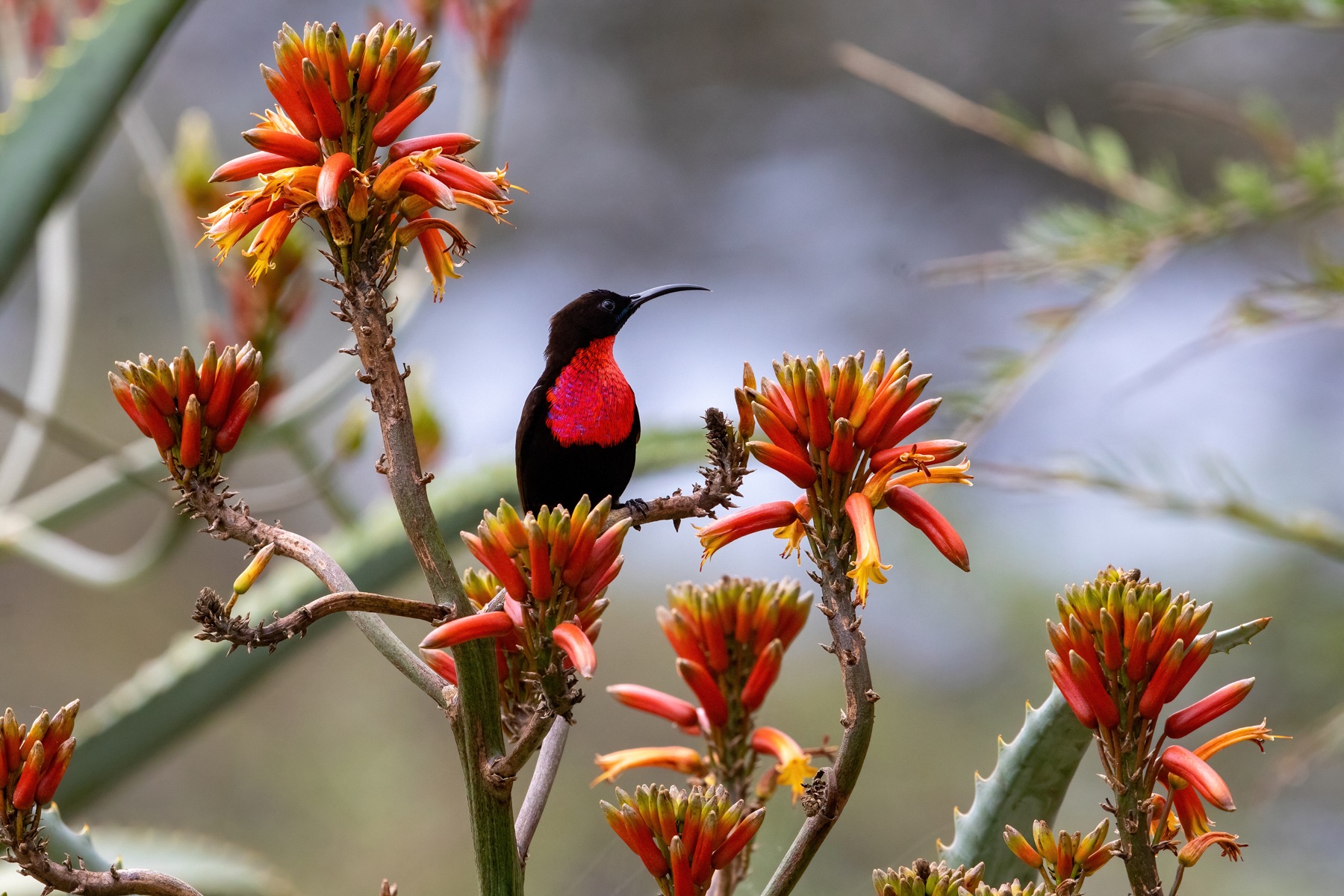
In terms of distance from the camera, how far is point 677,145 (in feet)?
18.4

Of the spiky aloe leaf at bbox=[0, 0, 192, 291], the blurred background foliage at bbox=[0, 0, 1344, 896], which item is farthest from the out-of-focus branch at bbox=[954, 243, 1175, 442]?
the spiky aloe leaf at bbox=[0, 0, 192, 291]

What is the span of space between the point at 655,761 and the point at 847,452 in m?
0.26

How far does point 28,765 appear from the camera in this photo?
1.90 feet

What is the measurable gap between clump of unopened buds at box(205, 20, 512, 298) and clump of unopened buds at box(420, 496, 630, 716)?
14 centimetres

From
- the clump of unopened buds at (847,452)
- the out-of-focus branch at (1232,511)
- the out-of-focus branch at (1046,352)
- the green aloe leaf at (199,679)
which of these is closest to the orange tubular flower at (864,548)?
the clump of unopened buds at (847,452)

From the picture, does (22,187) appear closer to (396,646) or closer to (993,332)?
(396,646)

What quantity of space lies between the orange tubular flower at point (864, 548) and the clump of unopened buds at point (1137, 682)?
10 cm

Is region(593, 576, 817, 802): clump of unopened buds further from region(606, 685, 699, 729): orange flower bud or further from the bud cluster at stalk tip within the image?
the bud cluster at stalk tip

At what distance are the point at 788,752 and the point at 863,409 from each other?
258 millimetres

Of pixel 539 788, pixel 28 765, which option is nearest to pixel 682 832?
pixel 539 788

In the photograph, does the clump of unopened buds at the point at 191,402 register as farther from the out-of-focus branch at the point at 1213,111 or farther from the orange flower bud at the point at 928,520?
the out-of-focus branch at the point at 1213,111

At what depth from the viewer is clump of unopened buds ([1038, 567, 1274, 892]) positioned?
0.57 meters

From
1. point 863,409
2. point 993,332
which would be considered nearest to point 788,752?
point 863,409

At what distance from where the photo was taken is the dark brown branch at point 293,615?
50 cm
